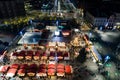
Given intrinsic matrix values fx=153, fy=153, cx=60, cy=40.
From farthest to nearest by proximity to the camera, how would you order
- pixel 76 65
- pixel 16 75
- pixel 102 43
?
pixel 102 43, pixel 76 65, pixel 16 75

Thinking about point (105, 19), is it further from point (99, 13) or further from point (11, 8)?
point (11, 8)

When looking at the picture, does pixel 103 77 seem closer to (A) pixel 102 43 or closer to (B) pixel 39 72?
(B) pixel 39 72

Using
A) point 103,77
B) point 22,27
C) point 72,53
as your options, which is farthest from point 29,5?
point 103,77

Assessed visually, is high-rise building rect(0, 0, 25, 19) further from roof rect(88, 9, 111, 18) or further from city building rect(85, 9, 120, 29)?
city building rect(85, 9, 120, 29)

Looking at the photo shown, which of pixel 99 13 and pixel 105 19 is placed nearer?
pixel 105 19

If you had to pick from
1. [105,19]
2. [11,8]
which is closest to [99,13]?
[105,19]

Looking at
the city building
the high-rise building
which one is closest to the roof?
the city building

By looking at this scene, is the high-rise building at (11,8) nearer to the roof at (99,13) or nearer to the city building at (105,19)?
the roof at (99,13)

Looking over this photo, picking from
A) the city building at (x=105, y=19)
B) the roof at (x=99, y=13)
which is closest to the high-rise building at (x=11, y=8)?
the roof at (x=99, y=13)
